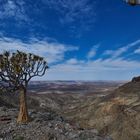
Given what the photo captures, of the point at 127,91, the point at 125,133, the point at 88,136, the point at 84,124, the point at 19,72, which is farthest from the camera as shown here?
the point at 127,91

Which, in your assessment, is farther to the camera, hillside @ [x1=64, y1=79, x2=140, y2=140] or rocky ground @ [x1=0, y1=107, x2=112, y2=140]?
hillside @ [x1=64, y1=79, x2=140, y2=140]

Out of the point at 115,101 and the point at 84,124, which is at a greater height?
the point at 115,101

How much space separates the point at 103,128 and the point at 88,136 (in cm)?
1531

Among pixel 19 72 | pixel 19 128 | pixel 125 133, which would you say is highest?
pixel 19 72

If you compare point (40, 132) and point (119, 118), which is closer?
point (40, 132)

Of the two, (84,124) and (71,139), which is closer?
(71,139)

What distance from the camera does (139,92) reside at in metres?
49.0

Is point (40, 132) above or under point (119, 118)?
above

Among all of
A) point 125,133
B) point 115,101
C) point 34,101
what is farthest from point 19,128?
point 34,101

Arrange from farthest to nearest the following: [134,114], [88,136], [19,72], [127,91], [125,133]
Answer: [127,91] < [134,114] < [125,133] < [19,72] < [88,136]

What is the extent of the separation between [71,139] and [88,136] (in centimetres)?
199

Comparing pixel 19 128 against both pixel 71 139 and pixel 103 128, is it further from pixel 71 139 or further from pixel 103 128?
pixel 103 128

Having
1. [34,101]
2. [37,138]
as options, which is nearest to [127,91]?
[37,138]

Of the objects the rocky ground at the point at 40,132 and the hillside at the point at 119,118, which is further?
the hillside at the point at 119,118
